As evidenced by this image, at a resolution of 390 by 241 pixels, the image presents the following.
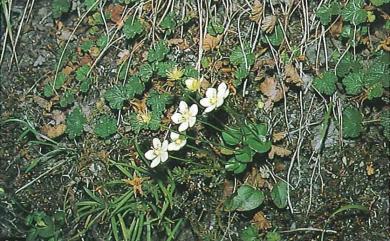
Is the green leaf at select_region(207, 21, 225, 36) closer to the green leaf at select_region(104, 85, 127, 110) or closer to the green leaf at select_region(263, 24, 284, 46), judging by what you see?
the green leaf at select_region(263, 24, 284, 46)

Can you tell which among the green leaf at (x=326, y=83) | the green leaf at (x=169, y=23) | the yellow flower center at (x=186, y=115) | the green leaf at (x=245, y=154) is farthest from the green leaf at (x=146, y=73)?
the green leaf at (x=326, y=83)

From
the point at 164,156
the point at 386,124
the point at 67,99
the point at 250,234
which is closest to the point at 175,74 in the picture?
the point at 164,156

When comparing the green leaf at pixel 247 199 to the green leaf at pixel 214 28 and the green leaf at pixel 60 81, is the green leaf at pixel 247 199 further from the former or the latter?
the green leaf at pixel 60 81

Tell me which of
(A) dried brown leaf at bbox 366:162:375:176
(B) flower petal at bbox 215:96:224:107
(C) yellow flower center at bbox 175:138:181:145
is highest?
(B) flower petal at bbox 215:96:224:107

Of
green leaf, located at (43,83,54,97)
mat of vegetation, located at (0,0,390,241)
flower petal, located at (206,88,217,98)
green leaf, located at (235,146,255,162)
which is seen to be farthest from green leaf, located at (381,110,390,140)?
green leaf, located at (43,83,54,97)

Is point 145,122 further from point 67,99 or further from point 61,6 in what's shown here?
point 61,6

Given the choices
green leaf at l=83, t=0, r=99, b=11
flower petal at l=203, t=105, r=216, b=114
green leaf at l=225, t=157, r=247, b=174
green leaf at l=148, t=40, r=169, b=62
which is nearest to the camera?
flower petal at l=203, t=105, r=216, b=114
